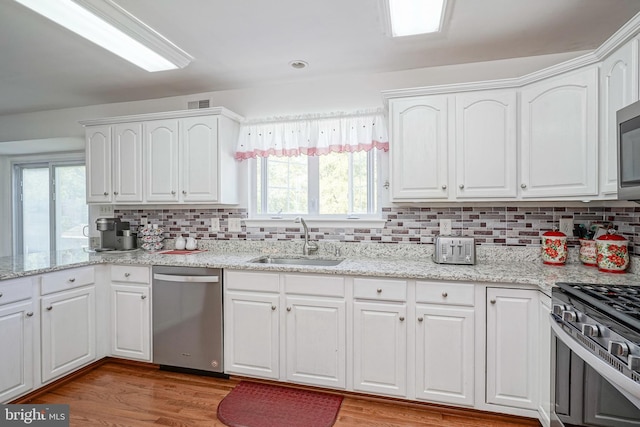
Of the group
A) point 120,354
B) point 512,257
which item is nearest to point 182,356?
point 120,354

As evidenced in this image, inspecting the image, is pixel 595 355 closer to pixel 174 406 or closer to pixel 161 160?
pixel 174 406

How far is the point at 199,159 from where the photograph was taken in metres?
2.88

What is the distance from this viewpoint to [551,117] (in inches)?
81.5

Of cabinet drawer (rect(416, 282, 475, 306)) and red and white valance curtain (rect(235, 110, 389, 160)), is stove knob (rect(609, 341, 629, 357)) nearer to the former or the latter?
cabinet drawer (rect(416, 282, 475, 306))

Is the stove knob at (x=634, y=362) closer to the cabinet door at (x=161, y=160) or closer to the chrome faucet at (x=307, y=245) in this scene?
the chrome faucet at (x=307, y=245)

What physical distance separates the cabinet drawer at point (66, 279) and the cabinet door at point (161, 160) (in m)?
0.79

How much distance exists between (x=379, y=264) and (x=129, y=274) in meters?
1.93

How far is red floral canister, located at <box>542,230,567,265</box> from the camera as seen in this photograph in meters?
2.22

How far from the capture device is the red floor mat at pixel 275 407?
1968mm

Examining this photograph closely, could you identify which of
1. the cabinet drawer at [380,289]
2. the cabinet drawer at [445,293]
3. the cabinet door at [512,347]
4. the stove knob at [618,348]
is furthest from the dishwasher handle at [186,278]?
the stove knob at [618,348]

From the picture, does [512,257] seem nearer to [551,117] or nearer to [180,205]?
[551,117]

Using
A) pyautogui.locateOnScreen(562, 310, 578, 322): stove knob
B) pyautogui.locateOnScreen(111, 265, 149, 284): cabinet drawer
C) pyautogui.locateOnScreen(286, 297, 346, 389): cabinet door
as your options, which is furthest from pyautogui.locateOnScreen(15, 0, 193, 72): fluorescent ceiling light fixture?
pyautogui.locateOnScreen(562, 310, 578, 322): stove knob

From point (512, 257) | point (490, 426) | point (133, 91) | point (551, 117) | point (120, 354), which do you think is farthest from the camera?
point (133, 91)

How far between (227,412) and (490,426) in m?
1.54
